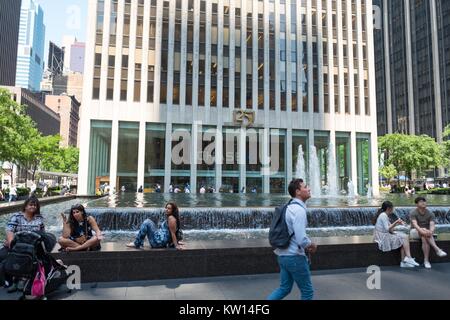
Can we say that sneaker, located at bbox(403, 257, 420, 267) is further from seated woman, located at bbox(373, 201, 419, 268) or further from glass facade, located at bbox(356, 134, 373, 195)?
glass facade, located at bbox(356, 134, 373, 195)

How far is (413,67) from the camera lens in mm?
91438

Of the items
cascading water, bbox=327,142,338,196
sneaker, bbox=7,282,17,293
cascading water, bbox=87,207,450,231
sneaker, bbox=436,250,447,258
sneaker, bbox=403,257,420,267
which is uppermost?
cascading water, bbox=327,142,338,196

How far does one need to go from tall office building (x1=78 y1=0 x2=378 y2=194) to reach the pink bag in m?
32.7

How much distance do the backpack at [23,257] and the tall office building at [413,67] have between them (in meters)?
91.7

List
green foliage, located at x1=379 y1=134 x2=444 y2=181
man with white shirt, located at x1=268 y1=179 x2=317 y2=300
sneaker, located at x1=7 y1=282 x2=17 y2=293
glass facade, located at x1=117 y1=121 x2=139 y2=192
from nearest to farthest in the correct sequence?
1. man with white shirt, located at x1=268 y1=179 x2=317 y2=300
2. sneaker, located at x1=7 y1=282 x2=17 y2=293
3. glass facade, located at x1=117 y1=121 x2=139 y2=192
4. green foliage, located at x1=379 y1=134 x2=444 y2=181

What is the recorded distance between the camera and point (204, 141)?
3934 centimetres

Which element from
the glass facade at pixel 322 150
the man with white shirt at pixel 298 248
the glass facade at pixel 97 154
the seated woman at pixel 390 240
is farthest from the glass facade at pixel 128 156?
the man with white shirt at pixel 298 248

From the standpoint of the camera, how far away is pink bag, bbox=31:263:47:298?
4.92 m

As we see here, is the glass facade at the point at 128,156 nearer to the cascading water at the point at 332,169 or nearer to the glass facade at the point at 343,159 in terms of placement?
the cascading water at the point at 332,169

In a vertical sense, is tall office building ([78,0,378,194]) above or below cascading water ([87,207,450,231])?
above

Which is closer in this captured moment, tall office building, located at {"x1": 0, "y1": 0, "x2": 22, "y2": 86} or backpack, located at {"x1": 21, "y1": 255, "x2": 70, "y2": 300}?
backpack, located at {"x1": 21, "y1": 255, "x2": 70, "y2": 300}

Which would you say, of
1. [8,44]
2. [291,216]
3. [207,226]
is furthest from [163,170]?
[8,44]

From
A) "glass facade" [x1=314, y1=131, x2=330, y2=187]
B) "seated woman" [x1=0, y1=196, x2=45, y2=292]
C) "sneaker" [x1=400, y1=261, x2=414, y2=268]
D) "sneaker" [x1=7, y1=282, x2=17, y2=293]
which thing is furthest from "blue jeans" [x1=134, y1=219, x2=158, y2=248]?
"glass facade" [x1=314, y1=131, x2=330, y2=187]
